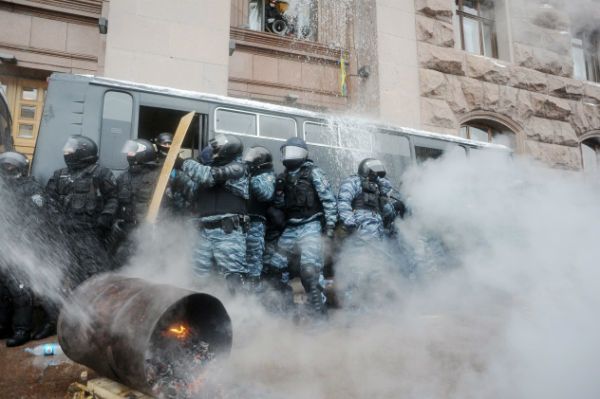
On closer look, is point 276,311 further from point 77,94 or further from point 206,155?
point 77,94

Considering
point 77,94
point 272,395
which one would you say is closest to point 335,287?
point 272,395

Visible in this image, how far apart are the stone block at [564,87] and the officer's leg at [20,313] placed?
1073 cm

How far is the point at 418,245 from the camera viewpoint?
6066 mm

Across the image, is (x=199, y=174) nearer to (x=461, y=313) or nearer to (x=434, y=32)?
(x=461, y=313)

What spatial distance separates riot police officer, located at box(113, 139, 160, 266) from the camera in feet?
15.4

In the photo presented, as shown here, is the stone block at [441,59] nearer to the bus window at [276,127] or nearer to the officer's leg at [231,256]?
the bus window at [276,127]

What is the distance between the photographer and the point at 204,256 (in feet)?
14.8

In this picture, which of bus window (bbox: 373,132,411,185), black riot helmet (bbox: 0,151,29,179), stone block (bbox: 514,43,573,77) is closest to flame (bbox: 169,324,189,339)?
black riot helmet (bbox: 0,151,29,179)

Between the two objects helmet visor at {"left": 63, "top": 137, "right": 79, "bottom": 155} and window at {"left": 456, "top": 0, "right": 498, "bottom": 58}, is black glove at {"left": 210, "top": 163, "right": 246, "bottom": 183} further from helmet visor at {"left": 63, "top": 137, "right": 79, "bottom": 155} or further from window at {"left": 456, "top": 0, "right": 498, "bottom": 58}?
window at {"left": 456, "top": 0, "right": 498, "bottom": 58}

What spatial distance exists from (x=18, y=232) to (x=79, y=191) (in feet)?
2.10

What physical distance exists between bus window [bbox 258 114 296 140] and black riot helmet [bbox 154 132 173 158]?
105 centimetres

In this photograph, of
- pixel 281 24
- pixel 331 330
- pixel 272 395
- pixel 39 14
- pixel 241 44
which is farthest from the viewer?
pixel 281 24

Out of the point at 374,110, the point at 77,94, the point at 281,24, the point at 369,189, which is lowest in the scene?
the point at 369,189

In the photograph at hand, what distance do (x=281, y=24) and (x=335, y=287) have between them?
6.10 metres
